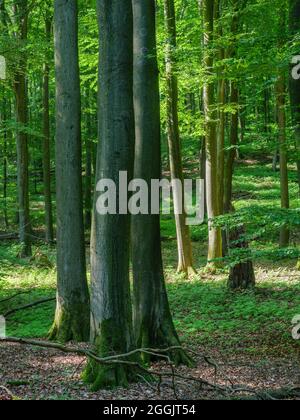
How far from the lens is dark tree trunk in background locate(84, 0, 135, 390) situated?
6.27 meters

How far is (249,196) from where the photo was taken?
2636cm

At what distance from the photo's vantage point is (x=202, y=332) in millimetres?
10523

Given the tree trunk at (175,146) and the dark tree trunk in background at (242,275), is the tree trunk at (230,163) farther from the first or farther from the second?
the dark tree trunk in background at (242,275)

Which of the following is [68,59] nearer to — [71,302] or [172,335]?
[71,302]

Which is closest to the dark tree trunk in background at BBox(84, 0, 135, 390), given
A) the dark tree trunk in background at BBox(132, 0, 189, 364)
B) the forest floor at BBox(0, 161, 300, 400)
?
the forest floor at BBox(0, 161, 300, 400)

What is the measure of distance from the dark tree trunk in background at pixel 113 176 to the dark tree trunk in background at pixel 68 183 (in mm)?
3172

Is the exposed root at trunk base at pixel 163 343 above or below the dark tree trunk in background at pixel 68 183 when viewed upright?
below

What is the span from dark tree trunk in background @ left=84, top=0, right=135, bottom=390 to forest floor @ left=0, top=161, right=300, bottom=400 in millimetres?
506

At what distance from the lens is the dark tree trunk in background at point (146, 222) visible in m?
8.16

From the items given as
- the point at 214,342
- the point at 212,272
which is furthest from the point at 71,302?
the point at 212,272

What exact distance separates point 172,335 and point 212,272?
7250mm

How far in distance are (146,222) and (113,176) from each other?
82.3 inches

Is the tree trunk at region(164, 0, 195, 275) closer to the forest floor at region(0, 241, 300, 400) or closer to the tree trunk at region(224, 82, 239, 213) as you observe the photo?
the forest floor at region(0, 241, 300, 400)

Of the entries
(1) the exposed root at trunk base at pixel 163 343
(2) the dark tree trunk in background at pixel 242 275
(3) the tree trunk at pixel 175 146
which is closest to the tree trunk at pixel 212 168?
(3) the tree trunk at pixel 175 146
